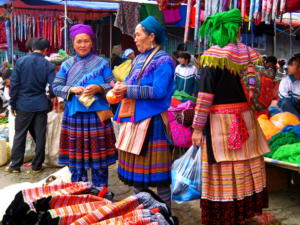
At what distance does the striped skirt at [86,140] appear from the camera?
3795 mm

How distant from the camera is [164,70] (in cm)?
317

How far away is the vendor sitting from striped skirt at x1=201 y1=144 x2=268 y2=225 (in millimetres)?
3144

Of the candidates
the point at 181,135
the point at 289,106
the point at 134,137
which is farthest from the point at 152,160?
the point at 289,106

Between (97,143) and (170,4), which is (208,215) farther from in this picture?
(170,4)

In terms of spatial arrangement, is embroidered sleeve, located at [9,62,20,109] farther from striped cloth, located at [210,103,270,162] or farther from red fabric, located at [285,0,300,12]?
red fabric, located at [285,0,300,12]

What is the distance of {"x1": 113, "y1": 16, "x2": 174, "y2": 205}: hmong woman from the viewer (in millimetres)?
3184

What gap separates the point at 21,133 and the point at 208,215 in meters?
3.36

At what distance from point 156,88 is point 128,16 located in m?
4.81

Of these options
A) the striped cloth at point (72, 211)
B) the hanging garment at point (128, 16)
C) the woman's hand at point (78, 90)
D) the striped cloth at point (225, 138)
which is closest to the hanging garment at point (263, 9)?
the striped cloth at point (225, 138)

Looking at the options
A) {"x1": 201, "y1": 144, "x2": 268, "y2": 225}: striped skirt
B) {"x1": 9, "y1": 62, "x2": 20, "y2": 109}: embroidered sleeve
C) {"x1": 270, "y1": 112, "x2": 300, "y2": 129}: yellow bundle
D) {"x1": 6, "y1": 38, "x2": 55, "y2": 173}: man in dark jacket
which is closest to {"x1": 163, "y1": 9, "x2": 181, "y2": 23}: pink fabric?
{"x1": 6, "y1": 38, "x2": 55, "y2": 173}: man in dark jacket

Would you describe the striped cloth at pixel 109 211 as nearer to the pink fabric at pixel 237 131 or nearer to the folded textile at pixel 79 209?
the folded textile at pixel 79 209

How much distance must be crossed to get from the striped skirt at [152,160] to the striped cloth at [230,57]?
0.74 metres

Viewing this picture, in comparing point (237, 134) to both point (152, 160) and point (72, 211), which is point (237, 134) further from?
point (72, 211)

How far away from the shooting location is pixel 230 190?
2.94m
